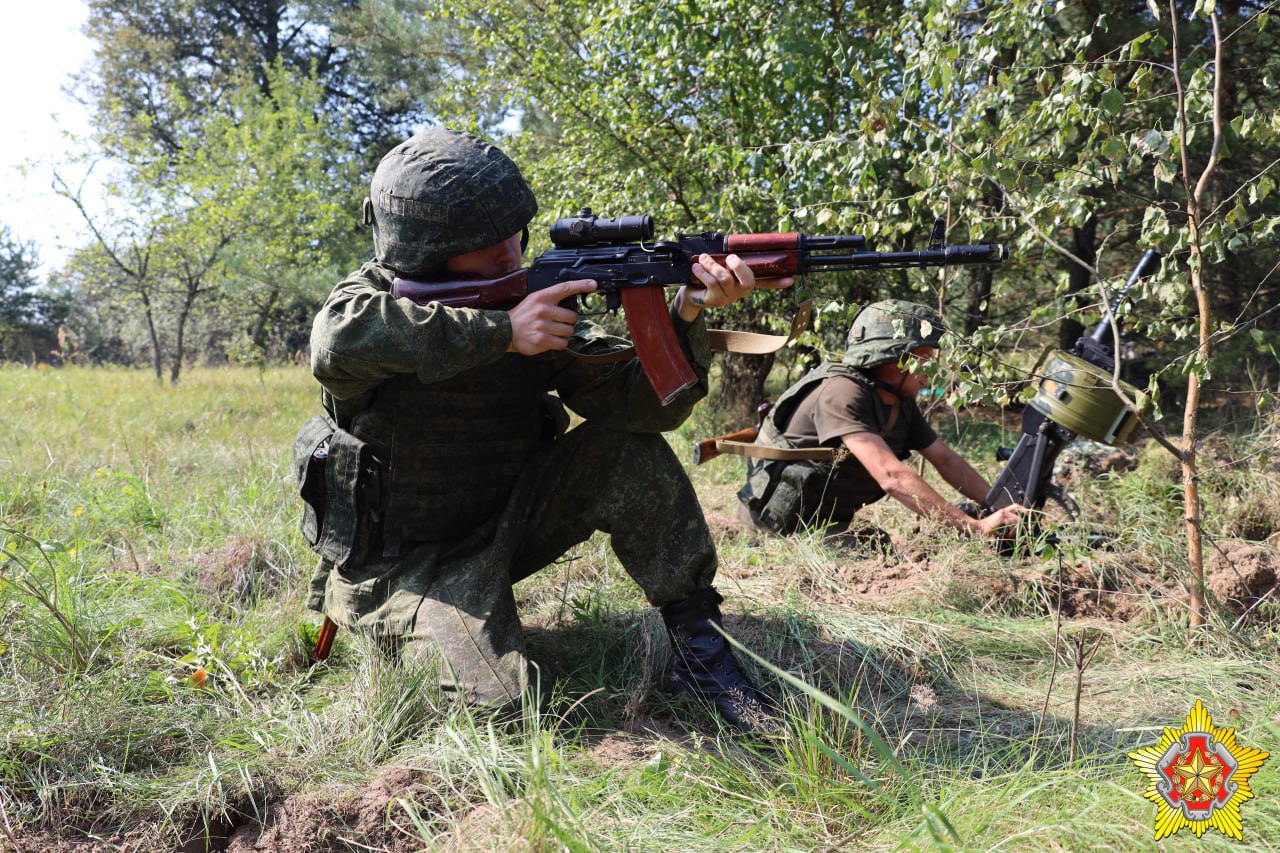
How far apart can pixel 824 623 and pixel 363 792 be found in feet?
5.51

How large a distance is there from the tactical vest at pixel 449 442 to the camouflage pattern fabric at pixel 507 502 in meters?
0.03

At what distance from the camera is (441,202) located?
2.62 metres

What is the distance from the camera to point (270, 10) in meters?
22.3

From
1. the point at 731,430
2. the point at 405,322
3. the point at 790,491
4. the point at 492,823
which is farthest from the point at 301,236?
the point at 492,823

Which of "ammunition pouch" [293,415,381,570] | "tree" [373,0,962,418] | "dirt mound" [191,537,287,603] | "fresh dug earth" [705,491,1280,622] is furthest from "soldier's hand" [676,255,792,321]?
"tree" [373,0,962,418]

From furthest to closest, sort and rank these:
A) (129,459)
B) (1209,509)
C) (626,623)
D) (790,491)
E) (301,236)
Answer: (301,236)
(129,459)
(790,491)
(1209,509)
(626,623)

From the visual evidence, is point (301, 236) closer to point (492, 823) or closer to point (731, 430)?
point (731, 430)

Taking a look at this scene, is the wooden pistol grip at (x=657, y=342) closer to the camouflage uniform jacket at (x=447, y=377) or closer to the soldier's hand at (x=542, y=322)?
the camouflage uniform jacket at (x=447, y=377)

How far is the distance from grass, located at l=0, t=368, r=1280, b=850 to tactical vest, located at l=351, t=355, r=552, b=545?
47 centimetres

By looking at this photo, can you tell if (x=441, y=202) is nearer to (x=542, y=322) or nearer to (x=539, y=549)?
(x=542, y=322)

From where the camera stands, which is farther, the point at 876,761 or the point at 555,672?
the point at 555,672

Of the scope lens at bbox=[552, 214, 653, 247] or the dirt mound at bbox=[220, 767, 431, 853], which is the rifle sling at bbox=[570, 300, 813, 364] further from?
the dirt mound at bbox=[220, 767, 431, 853]

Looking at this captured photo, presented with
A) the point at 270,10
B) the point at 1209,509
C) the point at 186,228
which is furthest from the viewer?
the point at 270,10

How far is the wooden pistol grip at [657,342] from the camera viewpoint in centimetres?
265
